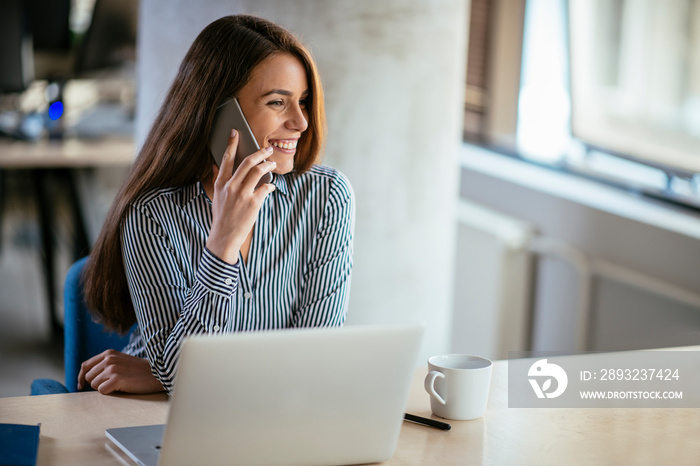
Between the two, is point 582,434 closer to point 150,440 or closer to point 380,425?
point 380,425

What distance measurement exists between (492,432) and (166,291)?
67cm

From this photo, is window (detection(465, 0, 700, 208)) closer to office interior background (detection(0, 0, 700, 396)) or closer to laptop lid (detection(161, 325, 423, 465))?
office interior background (detection(0, 0, 700, 396))

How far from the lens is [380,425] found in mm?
Result: 1215

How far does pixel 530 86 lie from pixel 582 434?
9.11 ft

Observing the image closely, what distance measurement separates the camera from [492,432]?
1.38 meters

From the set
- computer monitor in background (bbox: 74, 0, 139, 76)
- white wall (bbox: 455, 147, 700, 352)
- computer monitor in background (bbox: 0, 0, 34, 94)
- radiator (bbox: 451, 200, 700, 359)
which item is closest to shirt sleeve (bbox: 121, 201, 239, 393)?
white wall (bbox: 455, 147, 700, 352)

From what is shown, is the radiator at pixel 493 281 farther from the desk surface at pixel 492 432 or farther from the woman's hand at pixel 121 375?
the woman's hand at pixel 121 375

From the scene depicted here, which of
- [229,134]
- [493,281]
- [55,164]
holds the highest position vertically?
[229,134]

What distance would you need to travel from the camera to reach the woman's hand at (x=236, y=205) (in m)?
1.59

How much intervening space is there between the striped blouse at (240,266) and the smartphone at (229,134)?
0.11 meters

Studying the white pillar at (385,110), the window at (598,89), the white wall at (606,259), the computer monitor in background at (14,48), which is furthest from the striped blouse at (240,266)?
the computer monitor in background at (14,48)

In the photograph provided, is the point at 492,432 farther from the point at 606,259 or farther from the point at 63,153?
the point at 63,153

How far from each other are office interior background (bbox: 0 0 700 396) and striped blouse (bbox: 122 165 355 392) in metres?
0.72

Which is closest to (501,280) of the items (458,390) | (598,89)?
(598,89)
